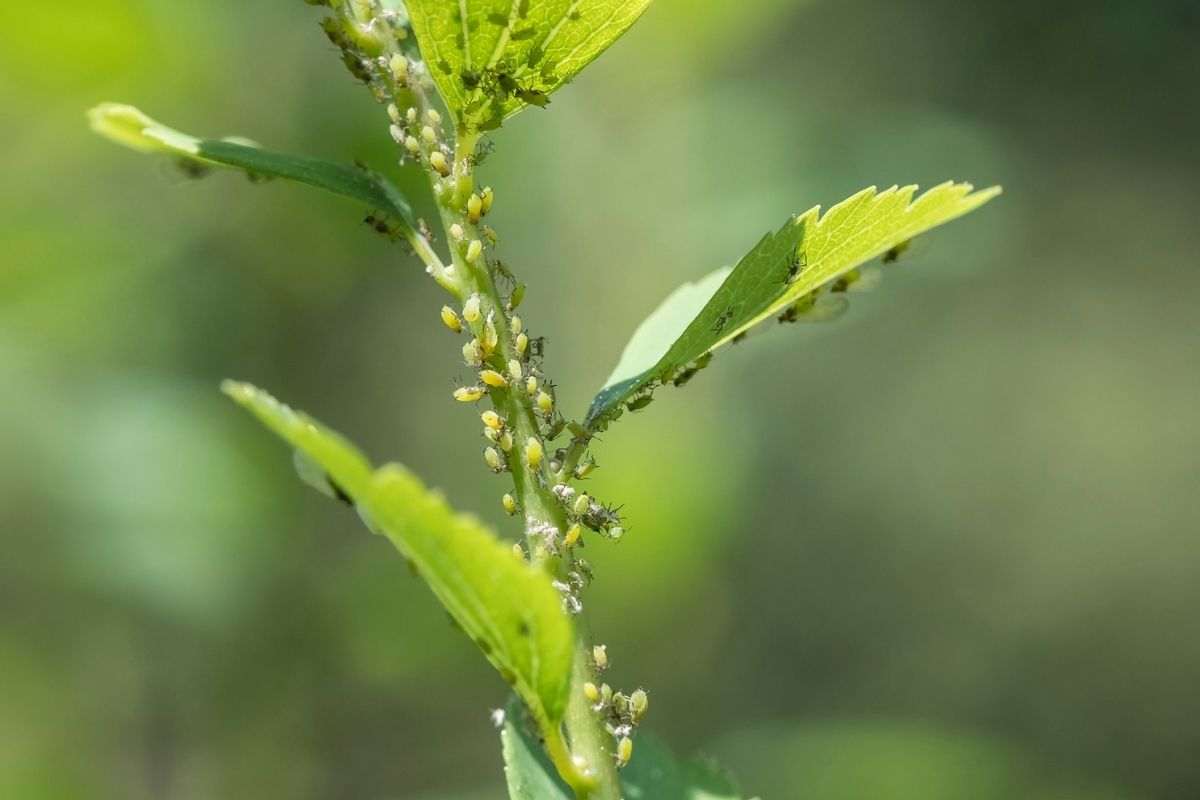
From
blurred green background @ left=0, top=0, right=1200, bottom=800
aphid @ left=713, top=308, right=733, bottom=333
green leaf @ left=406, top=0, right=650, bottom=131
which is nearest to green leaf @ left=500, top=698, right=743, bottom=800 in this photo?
aphid @ left=713, top=308, right=733, bottom=333

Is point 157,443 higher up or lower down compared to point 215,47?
lower down

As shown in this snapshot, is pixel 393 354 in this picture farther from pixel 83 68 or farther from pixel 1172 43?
pixel 1172 43

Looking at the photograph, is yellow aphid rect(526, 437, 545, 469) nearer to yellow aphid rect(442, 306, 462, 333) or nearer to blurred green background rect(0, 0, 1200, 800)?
yellow aphid rect(442, 306, 462, 333)

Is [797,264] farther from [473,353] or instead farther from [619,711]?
[619,711]

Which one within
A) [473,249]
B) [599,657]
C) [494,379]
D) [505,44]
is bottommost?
[599,657]

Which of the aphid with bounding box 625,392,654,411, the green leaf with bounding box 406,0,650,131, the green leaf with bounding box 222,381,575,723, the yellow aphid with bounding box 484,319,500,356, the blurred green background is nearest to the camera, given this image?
the green leaf with bounding box 222,381,575,723

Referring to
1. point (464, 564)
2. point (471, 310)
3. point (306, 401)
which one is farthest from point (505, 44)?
point (306, 401)

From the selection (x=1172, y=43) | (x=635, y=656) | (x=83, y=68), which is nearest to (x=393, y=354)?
(x=635, y=656)
